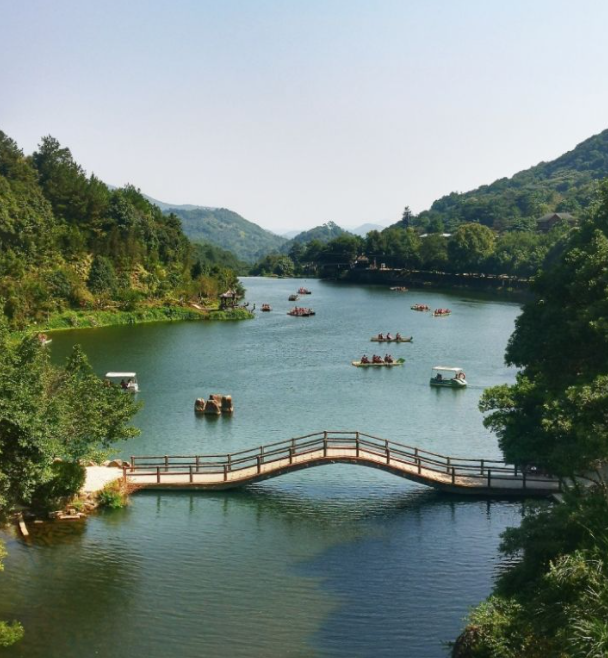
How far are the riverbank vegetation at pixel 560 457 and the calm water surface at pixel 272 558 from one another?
3990 mm

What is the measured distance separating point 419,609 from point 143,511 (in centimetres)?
1395

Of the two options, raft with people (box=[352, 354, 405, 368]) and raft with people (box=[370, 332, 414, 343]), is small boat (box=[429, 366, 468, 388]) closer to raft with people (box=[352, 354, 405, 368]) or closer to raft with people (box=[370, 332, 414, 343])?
raft with people (box=[352, 354, 405, 368])

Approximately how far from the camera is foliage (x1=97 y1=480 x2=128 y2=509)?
113 ft

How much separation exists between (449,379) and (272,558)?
39.8m

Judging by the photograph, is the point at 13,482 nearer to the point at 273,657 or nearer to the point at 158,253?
the point at 273,657

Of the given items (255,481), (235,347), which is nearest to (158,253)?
(235,347)

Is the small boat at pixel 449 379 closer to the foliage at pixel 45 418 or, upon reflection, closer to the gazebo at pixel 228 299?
the foliage at pixel 45 418

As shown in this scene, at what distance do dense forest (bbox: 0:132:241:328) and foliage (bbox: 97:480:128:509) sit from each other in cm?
5860

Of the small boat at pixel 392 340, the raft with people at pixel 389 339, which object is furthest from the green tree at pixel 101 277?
the small boat at pixel 392 340

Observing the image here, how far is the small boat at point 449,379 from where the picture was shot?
6650cm

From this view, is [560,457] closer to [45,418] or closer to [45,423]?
[45,423]

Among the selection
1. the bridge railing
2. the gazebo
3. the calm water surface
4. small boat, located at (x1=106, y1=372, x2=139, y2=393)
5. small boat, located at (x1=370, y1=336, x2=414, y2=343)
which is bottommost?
the calm water surface

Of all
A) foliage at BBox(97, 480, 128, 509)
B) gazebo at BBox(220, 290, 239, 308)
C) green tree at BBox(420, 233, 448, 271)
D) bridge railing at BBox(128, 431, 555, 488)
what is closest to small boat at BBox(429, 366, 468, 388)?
bridge railing at BBox(128, 431, 555, 488)

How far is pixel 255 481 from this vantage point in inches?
1485
